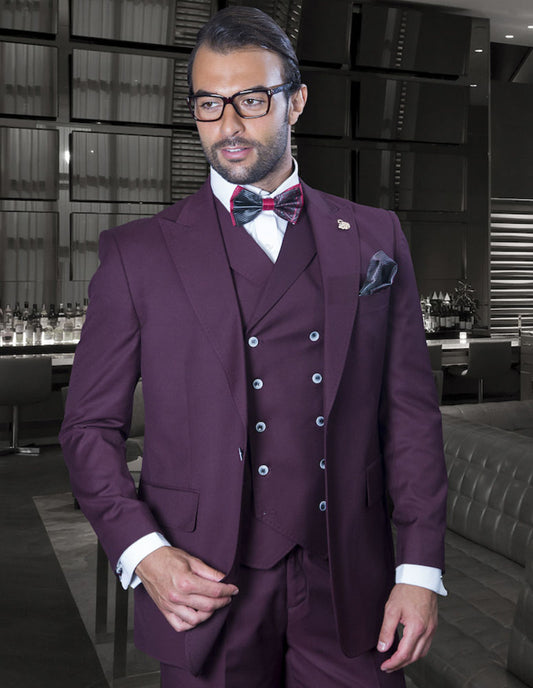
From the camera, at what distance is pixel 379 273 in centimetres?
124

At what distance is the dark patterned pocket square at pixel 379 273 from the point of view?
1.23m

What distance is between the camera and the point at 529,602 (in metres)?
1.75

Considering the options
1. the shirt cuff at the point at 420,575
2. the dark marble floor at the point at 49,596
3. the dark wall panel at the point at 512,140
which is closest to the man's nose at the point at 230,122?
the shirt cuff at the point at 420,575

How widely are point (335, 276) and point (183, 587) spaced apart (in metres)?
0.51

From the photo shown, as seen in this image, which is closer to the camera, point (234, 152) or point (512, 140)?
point (234, 152)

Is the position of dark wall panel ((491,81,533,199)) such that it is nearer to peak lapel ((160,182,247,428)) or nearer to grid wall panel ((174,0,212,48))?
grid wall panel ((174,0,212,48))

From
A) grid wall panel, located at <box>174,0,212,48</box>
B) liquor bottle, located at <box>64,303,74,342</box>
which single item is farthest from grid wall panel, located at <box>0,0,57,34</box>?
liquor bottle, located at <box>64,303,74,342</box>

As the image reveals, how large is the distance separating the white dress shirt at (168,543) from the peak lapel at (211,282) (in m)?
0.06

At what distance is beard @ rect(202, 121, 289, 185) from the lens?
3.96 ft

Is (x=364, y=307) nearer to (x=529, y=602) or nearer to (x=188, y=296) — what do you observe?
(x=188, y=296)

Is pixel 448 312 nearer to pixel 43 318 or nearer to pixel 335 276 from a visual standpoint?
pixel 43 318

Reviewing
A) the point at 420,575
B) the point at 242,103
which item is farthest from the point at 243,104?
the point at 420,575

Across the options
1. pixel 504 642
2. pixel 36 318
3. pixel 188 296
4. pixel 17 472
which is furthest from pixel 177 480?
pixel 36 318

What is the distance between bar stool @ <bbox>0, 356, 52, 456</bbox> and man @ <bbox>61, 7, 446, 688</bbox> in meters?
4.53
